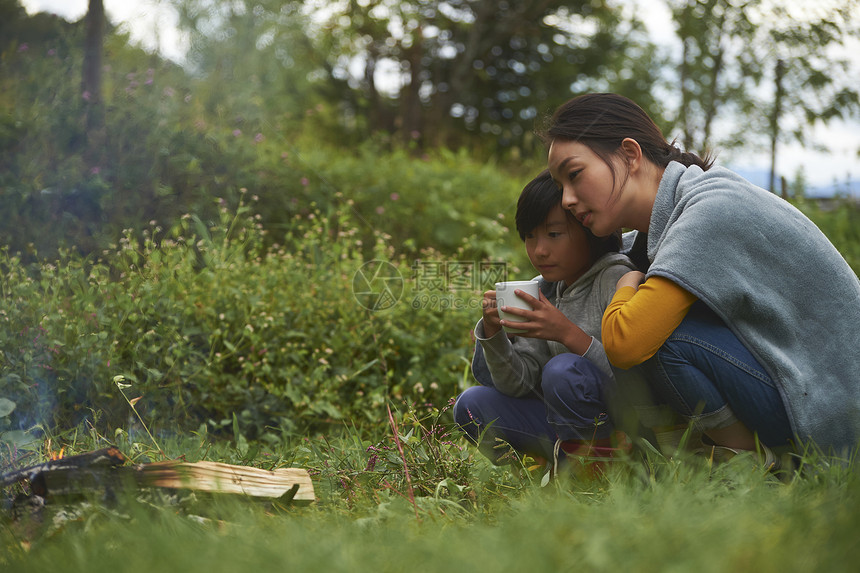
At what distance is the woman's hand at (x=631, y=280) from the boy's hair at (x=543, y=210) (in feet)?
0.89

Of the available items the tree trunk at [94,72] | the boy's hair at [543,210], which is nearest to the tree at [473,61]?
the tree trunk at [94,72]

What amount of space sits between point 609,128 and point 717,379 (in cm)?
78

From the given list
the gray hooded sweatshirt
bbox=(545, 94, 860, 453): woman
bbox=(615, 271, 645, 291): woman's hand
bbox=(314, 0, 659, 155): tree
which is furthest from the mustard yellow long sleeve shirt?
bbox=(314, 0, 659, 155): tree

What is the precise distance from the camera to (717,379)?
1.81 metres

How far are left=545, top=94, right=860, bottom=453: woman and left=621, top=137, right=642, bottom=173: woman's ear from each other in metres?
0.18

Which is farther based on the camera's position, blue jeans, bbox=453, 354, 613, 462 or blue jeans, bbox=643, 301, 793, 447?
blue jeans, bbox=453, 354, 613, 462

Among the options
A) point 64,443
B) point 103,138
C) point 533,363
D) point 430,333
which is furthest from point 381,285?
point 103,138

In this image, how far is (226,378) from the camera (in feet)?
9.57

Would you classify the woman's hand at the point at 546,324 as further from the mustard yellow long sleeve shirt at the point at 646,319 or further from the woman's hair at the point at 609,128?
the woman's hair at the point at 609,128

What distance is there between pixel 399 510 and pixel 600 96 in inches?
52.9

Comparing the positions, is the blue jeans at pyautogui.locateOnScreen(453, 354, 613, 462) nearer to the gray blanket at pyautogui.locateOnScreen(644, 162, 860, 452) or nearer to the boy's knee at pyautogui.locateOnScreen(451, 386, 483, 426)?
the boy's knee at pyautogui.locateOnScreen(451, 386, 483, 426)

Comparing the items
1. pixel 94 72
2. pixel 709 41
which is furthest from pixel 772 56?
pixel 94 72

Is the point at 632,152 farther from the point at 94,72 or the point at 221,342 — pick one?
the point at 94,72

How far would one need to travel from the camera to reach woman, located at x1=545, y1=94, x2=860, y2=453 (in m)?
1.74
